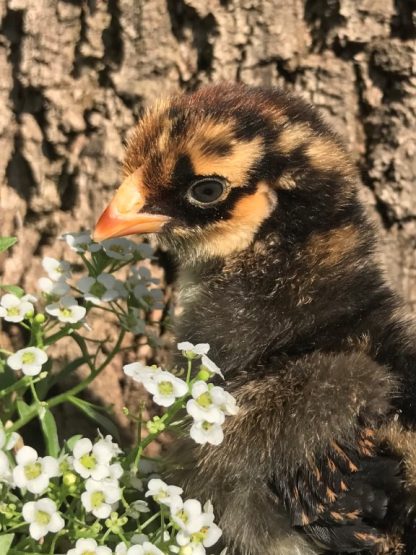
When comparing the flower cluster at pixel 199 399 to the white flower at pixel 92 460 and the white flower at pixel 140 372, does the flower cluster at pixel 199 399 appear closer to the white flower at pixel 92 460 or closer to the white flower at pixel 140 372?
the white flower at pixel 140 372

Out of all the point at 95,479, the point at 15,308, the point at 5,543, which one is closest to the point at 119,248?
the point at 15,308

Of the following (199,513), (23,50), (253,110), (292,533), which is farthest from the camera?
(23,50)

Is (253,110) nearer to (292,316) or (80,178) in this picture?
(292,316)

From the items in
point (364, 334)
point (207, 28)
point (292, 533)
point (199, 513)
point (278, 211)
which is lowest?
point (292, 533)

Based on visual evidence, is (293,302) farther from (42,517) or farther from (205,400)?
(42,517)

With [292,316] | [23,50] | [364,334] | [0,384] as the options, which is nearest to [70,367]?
[0,384]

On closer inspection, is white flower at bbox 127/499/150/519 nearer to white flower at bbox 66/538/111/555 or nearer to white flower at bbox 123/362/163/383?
white flower at bbox 66/538/111/555
